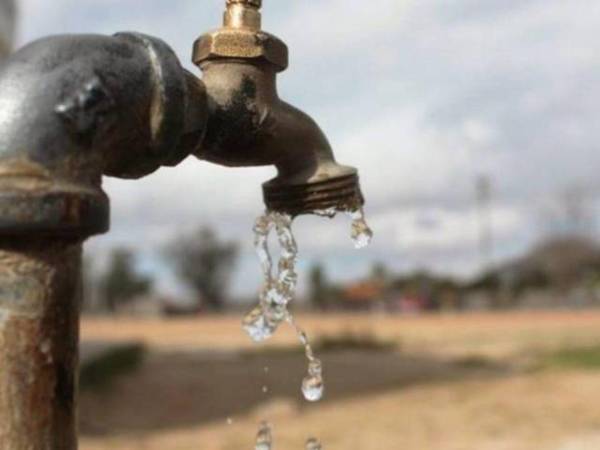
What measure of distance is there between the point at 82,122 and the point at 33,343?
22 cm

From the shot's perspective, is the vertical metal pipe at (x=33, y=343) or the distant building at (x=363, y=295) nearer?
the vertical metal pipe at (x=33, y=343)

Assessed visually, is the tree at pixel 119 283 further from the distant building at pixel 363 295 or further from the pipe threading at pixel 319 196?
the pipe threading at pixel 319 196

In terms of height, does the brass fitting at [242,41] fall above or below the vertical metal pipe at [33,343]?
above

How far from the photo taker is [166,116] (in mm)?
1066

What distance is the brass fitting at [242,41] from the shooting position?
124 centimetres

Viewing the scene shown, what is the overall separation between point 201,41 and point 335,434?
20.3 feet

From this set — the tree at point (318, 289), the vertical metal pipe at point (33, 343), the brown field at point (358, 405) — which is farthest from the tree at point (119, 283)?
the vertical metal pipe at point (33, 343)

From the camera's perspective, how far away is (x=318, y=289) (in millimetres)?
52406

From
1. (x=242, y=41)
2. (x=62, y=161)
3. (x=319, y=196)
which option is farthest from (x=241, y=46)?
(x=62, y=161)

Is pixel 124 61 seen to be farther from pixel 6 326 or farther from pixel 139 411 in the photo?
pixel 139 411

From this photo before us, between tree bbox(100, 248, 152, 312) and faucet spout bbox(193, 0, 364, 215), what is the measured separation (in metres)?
51.7

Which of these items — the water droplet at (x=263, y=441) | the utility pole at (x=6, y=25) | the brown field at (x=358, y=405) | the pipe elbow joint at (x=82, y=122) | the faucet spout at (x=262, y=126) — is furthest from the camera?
the utility pole at (x=6, y=25)

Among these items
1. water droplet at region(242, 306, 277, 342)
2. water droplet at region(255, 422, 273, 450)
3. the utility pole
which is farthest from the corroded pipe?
the utility pole

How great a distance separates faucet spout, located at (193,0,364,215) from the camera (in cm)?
121
